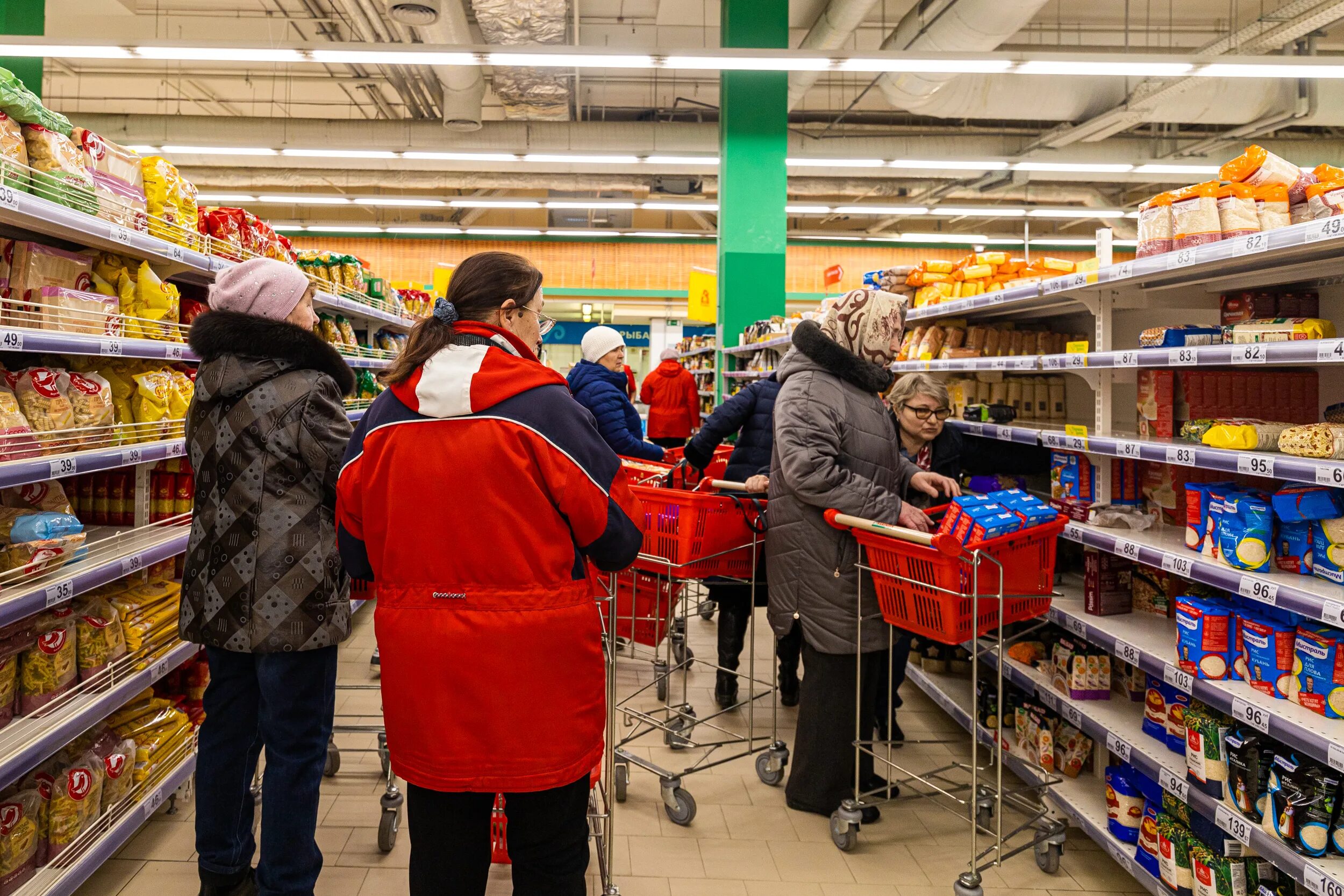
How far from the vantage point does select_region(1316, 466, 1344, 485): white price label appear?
2205 mm

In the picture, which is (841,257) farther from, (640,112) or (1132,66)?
(1132,66)

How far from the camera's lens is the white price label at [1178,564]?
108 inches

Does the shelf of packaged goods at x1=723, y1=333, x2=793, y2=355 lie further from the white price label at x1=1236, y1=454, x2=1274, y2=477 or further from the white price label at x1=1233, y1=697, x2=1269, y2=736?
the white price label at x1=1233, y1=697, x2=1269, y2=736

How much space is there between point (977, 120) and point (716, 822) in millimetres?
12643

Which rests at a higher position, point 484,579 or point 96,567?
point 484,579

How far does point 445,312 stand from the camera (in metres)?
1.94

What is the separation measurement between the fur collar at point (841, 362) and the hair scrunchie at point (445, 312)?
1765 millimetres

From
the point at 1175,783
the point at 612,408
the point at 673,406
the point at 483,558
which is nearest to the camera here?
the point at 483,558

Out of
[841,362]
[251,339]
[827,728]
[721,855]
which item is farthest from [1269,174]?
[251,339]

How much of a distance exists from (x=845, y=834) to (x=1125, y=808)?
93 cm

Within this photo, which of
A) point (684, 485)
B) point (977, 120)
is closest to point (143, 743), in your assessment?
point (684, 485)

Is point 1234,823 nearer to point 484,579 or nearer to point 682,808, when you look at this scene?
point 682,808

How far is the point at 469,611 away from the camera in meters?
1.87

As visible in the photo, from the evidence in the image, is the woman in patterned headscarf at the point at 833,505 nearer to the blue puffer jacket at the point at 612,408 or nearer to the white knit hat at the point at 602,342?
the blue puffer jacket at the point at 612,408
